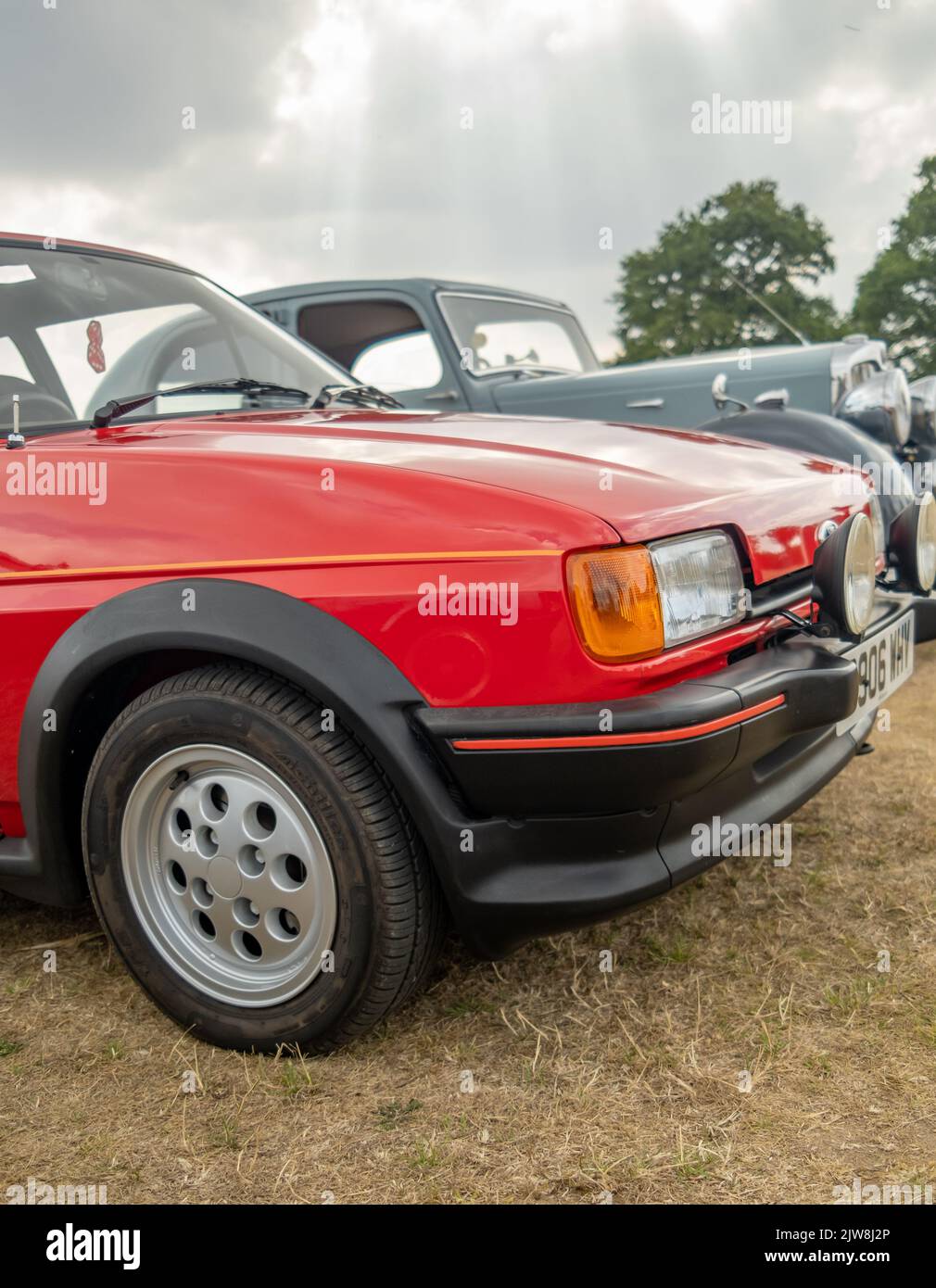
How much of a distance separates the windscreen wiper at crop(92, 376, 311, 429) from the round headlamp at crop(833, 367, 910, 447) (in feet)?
10.2

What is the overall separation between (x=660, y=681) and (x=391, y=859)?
57 cm

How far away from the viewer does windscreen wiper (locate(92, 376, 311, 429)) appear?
254 centimetres

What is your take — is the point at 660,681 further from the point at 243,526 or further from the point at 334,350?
the point at 334,350

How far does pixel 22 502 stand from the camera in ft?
7.20

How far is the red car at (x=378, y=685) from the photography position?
1828 mm

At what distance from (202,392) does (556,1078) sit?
1.81m

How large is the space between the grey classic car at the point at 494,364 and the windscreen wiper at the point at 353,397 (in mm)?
2560

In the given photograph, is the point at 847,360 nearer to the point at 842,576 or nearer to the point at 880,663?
the point at 880,663

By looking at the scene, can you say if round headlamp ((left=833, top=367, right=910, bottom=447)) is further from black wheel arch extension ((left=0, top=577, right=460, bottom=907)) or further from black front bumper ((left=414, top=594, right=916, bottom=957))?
black wheel arch extension ((left=0, top=577, right=460, bottom=907))

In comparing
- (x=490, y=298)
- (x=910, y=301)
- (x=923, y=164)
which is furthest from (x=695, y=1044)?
(x=923, y=164)

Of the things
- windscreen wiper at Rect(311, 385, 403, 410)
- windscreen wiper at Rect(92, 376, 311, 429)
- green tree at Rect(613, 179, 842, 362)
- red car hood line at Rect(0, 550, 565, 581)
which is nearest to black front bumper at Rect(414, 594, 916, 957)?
red car hood line at Rect(0, 550, 565, 581)

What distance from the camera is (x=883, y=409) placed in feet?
16.6

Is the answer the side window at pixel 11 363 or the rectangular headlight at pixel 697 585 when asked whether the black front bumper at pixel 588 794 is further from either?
the side window at pixel 11 363

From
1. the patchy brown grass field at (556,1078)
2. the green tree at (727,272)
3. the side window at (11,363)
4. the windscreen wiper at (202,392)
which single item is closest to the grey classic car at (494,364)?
the windscreen wiper at (202,392)
